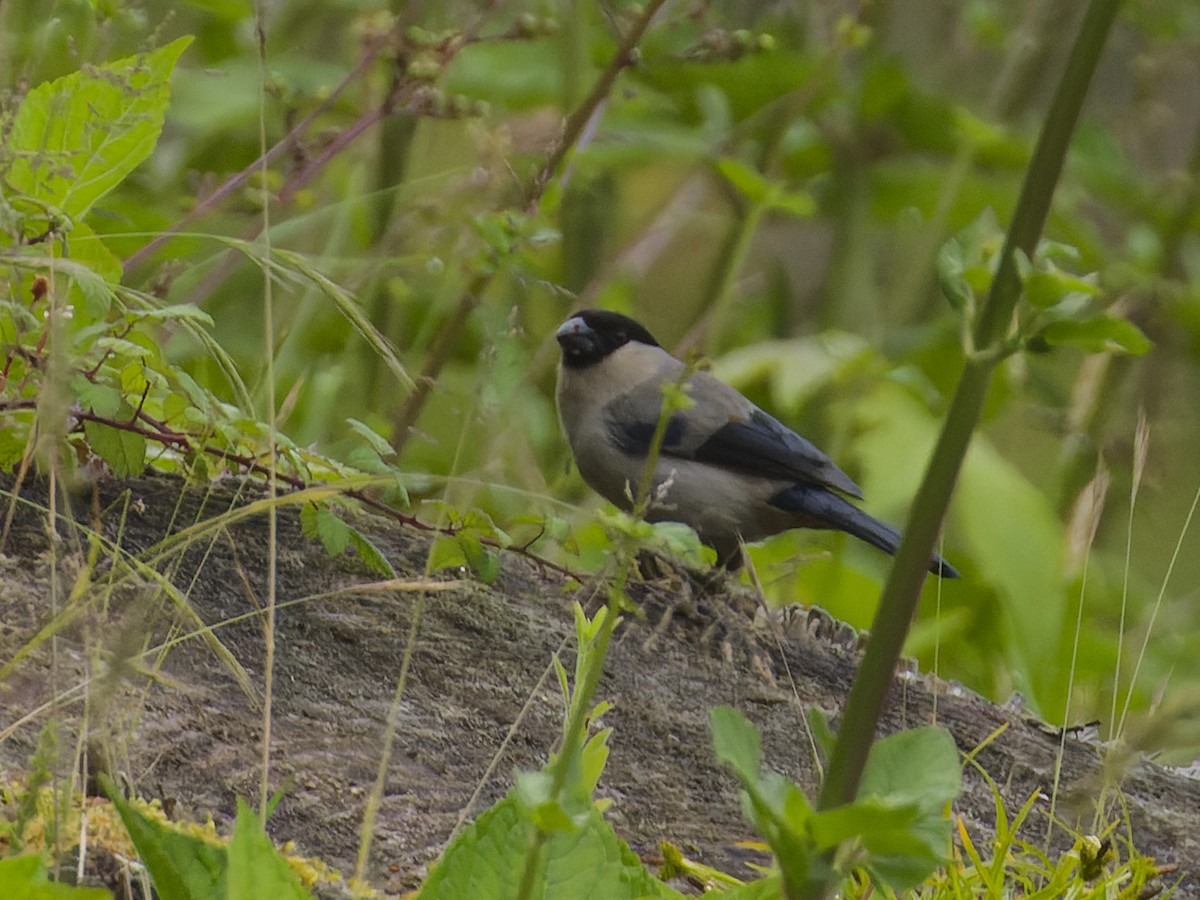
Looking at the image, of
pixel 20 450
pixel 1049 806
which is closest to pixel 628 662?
pixel 1049 806

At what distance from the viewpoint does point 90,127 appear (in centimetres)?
207

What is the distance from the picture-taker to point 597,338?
4082mm

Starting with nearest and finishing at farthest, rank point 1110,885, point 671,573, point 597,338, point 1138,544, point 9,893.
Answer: point 9,893, point 1110,885, point 671,573, point 597,338, point 1138,544

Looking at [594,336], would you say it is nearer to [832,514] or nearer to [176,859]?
[832,514]

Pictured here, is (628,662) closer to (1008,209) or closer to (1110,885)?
(1110,885)

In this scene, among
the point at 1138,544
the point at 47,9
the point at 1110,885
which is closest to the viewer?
the point at 1110,885

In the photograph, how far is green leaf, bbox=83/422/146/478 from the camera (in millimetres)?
1876

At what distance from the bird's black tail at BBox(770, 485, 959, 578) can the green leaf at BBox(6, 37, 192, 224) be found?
79.7 inches

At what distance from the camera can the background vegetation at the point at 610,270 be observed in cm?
200

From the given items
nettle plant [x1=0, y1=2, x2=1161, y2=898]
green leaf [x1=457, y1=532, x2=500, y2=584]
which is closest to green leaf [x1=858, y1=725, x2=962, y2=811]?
nettle plant [x1=0, y1=2, x2=1161, y2=898]

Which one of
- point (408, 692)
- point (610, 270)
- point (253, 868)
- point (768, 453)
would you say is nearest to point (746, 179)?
point (610, 270)

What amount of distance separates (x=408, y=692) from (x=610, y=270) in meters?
2.43

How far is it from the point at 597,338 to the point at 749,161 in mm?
1365

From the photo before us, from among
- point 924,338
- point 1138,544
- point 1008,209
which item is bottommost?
point 1138,544
